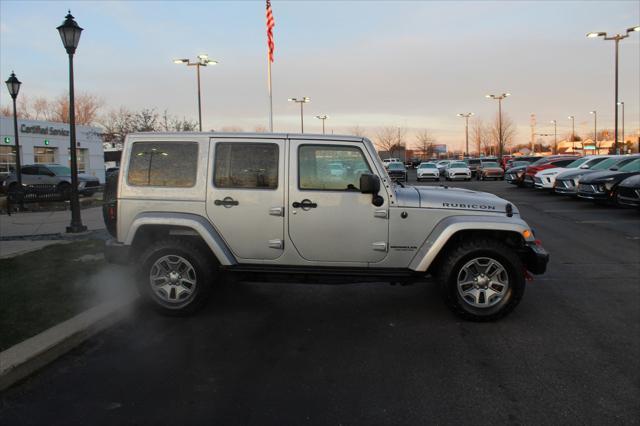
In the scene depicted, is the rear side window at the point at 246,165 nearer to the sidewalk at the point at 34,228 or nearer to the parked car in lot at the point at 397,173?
the parked car in lot at the point at 397,173

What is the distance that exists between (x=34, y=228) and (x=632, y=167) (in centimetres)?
1708

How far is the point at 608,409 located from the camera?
11.3 feet

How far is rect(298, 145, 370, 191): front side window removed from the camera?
5.24m

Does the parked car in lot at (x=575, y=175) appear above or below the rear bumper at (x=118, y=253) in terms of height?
above

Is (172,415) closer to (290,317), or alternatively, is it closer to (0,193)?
(290,317)

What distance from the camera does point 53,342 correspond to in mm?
4457

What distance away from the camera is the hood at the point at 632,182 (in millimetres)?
13255

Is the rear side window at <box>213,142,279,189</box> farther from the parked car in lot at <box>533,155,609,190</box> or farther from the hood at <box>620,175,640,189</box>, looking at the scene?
the parked car in lot at <box>533,155,609,190</box>

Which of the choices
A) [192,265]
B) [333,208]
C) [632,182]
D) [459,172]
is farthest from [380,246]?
[459,172]

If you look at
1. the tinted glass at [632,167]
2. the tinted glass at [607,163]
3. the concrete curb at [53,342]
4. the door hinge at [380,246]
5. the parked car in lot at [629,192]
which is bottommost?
the concrete curb at [53,342]

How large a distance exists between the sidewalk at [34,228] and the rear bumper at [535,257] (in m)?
7.68

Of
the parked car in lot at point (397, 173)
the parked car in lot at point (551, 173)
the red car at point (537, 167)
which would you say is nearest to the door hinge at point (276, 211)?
the parked car in lot at point (397, 173)

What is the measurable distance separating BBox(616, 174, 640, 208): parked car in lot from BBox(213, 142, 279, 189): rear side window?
1159cm

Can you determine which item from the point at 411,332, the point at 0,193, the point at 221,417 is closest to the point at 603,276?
the point at 411,332
